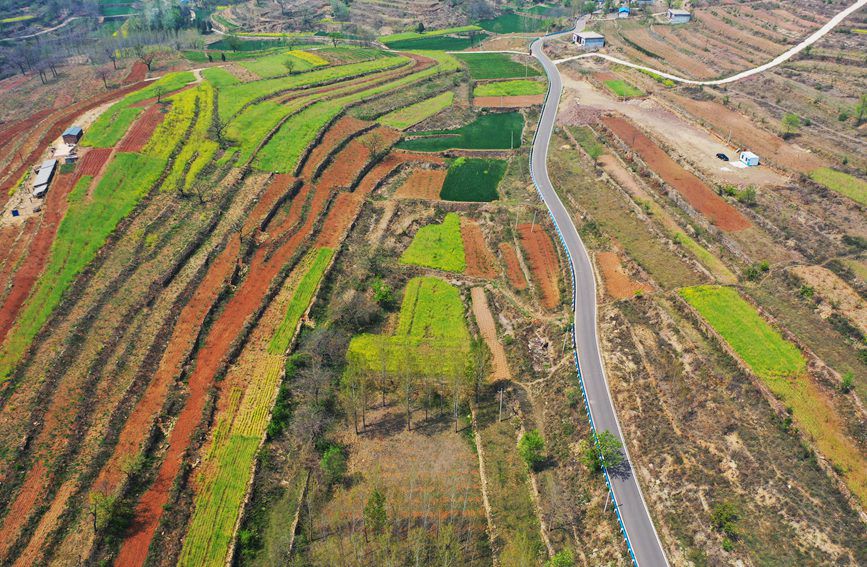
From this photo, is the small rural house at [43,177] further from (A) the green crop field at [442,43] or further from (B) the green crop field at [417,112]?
(A) the green crop field at [442,43]

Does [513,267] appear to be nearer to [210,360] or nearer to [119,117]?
[210,360]

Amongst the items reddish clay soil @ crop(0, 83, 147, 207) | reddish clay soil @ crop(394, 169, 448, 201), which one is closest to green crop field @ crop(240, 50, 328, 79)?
reddish clay soil @ crop(0, 83, 147, 207)

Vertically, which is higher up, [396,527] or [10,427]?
[10,427]

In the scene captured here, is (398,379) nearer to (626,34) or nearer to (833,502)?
(833,502)

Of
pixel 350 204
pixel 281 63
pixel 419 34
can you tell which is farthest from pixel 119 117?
pixel 419 34

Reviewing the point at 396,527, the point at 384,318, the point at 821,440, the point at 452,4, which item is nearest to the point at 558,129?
the point at 384,318

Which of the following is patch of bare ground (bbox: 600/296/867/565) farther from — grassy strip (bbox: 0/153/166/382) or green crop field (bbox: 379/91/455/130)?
green crop field (bbox: 379/91/455/130)
